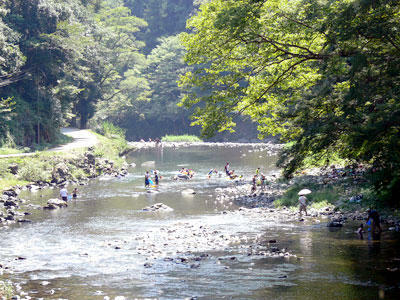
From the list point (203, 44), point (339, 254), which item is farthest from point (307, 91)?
point (339, 254)

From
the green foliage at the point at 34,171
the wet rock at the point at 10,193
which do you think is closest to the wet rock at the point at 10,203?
the wet rock at the point at 10,193

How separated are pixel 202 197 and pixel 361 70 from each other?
22641 millimetres

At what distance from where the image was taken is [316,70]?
70.9ft

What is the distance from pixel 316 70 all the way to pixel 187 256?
9961 mm

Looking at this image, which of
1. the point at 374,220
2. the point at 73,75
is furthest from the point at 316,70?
the point at 73,75

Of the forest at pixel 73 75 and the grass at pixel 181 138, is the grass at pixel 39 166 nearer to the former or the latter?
the forest at pixel 73 75

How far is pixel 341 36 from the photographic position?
15453 millimetres

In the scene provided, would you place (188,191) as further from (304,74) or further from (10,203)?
(304,74)

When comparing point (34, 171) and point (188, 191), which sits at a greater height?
point (34, 171)

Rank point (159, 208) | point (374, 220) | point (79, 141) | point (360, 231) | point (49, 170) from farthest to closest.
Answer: point (79, 141)
point (49, 170)
point (159, 208)
point (360, 231)
point (374, 220)

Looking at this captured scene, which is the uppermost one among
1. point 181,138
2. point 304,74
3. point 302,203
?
point 181,138

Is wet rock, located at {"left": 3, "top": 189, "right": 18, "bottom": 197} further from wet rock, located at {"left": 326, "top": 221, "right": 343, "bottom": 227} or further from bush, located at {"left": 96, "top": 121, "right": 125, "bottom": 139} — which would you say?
bush, located at {"left": 96, "top": 121, "right": 125, "bottom": 139}

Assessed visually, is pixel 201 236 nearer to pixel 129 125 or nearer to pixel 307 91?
pixel 307 91

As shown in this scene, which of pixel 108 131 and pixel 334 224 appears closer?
pixel 334 224
